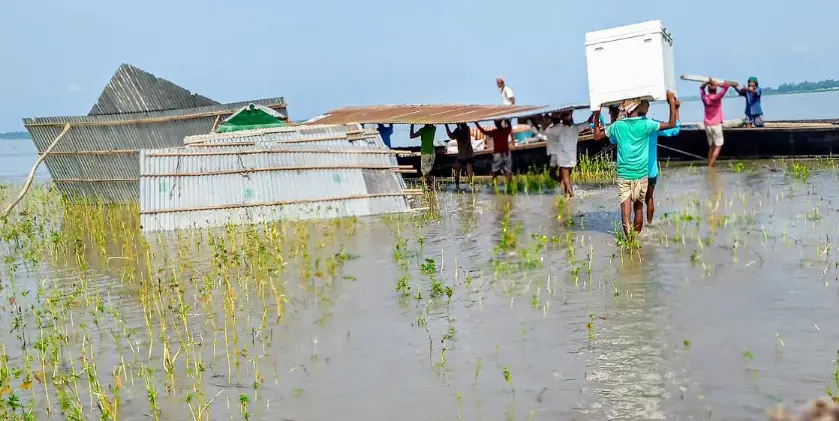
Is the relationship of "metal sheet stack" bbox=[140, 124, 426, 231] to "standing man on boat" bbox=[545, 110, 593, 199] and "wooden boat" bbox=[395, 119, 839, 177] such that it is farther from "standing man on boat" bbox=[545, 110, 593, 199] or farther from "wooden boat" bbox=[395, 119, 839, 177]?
"wooden boat" bbox=[395, 119, 839, 177]

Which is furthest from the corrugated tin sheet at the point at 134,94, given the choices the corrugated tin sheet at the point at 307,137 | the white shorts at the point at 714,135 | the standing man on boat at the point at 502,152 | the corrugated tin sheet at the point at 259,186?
the white shorts at the point at 714,135

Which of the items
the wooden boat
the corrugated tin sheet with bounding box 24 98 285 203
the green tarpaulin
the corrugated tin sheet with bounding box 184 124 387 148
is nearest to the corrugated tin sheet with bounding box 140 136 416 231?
the corrugated tin sheet with bounding box 184 124 387 148

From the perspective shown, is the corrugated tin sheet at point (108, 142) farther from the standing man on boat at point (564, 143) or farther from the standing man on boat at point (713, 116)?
the standing man on boat at point (713, 116)

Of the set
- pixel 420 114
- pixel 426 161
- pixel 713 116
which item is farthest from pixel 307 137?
pixel 713 116

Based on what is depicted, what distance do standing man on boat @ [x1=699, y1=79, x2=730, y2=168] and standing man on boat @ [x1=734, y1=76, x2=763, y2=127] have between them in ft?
2.89

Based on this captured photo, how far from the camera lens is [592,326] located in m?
5.83

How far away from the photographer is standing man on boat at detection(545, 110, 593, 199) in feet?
40.6

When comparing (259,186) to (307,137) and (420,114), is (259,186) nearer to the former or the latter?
(307,137)

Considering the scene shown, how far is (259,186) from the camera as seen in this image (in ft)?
38.8

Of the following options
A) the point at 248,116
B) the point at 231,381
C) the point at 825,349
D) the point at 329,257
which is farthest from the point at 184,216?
the point at 825,349

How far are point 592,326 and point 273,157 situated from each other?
7.33m

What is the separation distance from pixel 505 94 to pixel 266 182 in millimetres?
6746

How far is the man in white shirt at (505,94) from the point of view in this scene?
1698cm

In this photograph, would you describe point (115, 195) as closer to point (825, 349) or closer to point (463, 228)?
point (463, 228)
